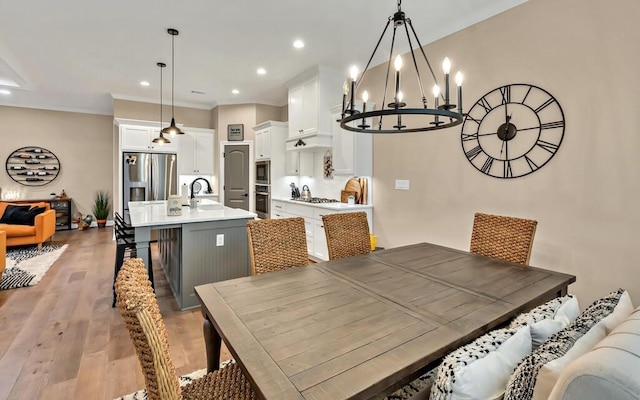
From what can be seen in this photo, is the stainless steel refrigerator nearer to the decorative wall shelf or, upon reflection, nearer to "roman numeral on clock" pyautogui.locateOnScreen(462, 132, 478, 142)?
the decorative wall shelf

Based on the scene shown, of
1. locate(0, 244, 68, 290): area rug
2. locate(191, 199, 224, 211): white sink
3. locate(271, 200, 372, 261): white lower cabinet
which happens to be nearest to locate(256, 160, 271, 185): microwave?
locate(271, 200, 372, 261): white lower cabinet

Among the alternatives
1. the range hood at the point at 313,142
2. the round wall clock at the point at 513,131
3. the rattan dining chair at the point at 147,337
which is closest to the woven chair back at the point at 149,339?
the rattan dining chair at the point at 147,337

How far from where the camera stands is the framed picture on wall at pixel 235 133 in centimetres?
664

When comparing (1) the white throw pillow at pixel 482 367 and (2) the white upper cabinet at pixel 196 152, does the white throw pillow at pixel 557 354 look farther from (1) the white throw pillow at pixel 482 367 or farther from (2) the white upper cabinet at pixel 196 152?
(2) the white upper cabinet at pixel 196 152

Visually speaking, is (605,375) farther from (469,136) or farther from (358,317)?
(469,136)

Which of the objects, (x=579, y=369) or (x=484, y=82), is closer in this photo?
(x=579, y=369)

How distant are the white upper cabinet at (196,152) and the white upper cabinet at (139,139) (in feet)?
1.25

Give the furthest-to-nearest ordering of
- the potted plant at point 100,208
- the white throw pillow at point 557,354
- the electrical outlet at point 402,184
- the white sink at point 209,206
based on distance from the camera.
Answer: the potted plant at point 100,208
the white sink at point 209,206
the electrical outlet at point 402,184
the white throw pillow at point 557,354

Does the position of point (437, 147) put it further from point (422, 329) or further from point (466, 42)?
point (422, 329)

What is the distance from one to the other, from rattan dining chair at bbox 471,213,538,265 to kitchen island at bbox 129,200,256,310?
2207 millimetres

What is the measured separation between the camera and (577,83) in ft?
8.30

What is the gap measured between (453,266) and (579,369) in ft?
4.67

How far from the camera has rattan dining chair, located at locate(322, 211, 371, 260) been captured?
245cm

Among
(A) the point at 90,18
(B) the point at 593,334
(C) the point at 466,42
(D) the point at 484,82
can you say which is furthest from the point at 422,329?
(A) the point at 90,18
